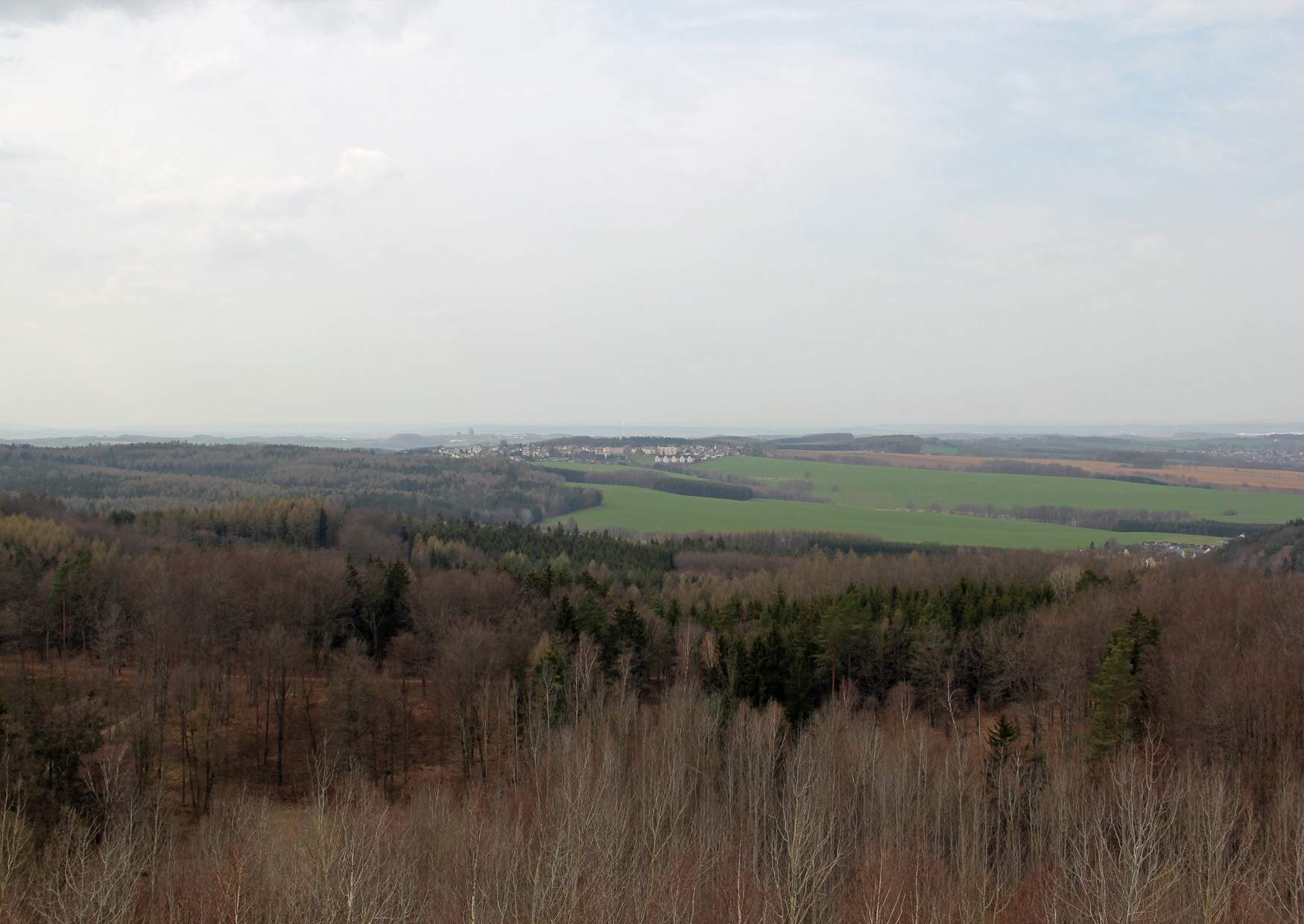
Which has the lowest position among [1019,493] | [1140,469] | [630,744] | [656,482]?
[630,744]

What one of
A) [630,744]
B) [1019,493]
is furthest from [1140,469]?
[630,744]

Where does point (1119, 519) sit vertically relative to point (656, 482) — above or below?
below

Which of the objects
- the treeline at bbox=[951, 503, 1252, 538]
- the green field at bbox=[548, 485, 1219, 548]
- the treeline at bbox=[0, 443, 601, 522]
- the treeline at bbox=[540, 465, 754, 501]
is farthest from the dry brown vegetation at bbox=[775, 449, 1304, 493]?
the treeline at bbox=[0, 443, 601, 522]

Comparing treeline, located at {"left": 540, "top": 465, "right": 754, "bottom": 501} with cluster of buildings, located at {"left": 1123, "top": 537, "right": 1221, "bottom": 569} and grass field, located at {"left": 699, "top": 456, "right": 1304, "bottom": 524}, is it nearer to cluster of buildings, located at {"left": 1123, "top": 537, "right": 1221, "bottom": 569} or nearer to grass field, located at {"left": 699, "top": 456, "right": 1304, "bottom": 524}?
grass field, located at {"left": 699, "top": 456, "right": 1304, "bottom": 524}

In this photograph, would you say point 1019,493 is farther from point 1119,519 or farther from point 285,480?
point 285,480

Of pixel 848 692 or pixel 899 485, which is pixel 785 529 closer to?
pixel 899 485

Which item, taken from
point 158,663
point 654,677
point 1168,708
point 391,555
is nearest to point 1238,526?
point 1168,708
